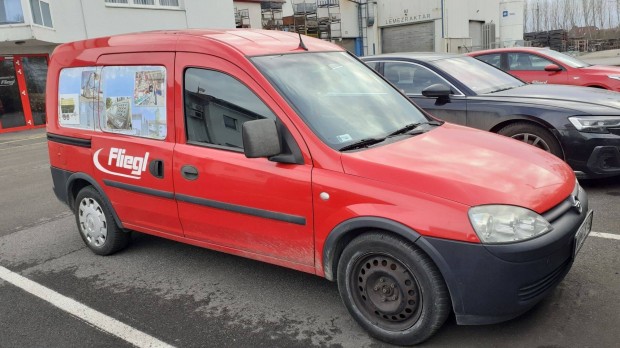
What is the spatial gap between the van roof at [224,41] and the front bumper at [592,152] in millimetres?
2775

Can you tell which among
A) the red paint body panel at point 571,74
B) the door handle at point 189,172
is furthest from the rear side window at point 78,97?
the red paint body panel at point 571,74

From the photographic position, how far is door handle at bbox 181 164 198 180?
3.67 metres

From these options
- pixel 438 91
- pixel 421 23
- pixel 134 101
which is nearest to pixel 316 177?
pixel 134 101

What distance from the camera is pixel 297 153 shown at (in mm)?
3188

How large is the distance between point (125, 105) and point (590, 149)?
452cm

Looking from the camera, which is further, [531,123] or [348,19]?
[348,19]

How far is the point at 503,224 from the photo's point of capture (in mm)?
2654

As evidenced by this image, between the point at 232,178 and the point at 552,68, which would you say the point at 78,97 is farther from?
the point at 552,68

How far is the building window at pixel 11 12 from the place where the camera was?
16.5m

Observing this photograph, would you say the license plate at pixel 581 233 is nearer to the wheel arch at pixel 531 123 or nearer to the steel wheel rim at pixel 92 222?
the wheel arch at pixel 531 123

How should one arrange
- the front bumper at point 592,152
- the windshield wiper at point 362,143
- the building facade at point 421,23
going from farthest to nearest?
the building facade at point 421,23, the front bumper at point 592,152, the windshield wiper at point 362,143

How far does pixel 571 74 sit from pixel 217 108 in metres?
8.26

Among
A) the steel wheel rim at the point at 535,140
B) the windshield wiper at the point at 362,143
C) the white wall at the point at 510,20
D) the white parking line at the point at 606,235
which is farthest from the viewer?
the white wall at the point at 510,20

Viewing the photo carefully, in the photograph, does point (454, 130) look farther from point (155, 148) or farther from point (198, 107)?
point (155, 148)
